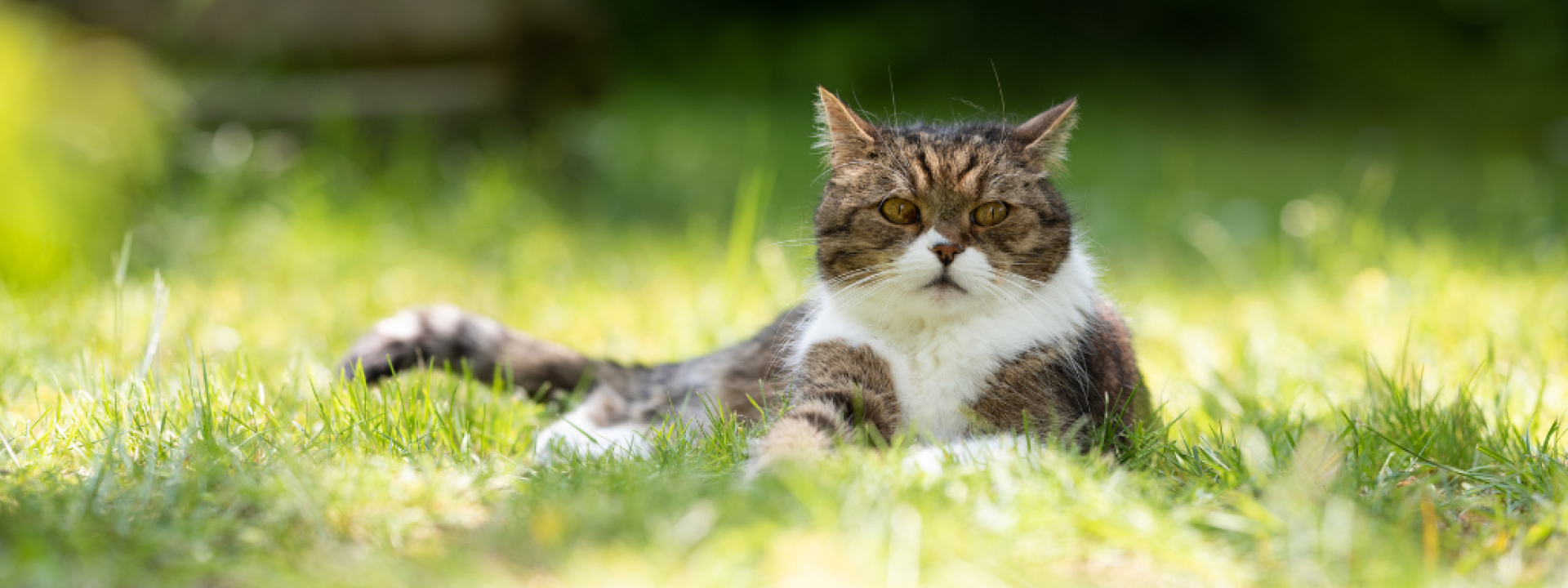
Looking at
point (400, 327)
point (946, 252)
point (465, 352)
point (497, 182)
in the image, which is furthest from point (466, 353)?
point (497, 182)

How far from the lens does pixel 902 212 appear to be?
7.29ft

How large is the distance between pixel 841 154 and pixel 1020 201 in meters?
0.45

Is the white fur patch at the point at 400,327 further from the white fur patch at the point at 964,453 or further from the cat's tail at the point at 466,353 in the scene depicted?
the white fur patch at the point at 964,453

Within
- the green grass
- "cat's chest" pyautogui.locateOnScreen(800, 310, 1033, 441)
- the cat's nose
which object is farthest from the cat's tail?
the cat's nose

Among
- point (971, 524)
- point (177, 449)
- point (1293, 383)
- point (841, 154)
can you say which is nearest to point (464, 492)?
point (177, 449)

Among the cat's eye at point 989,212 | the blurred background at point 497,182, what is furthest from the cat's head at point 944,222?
the blurred background at point 497,182

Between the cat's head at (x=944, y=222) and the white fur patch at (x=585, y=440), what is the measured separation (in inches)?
22.0

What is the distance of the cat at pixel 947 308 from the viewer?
2.15 meters

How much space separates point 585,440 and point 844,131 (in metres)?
0.95

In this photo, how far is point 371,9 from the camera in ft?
17.9

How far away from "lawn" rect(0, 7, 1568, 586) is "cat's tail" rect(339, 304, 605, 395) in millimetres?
94

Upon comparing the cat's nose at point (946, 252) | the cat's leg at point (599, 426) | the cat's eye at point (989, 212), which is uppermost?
the cat's eye at point (989, 212)

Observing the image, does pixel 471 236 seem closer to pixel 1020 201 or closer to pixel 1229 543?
pixel 1020 201

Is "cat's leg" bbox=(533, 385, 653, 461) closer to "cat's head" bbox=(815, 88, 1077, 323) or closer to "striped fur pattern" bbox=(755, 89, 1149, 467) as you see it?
"striped fur pattern" bbox=(755, 89, 1149, 467)
